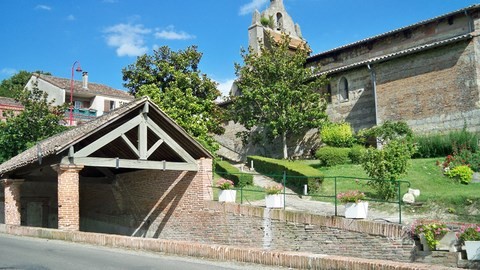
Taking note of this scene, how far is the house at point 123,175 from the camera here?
46.8ft

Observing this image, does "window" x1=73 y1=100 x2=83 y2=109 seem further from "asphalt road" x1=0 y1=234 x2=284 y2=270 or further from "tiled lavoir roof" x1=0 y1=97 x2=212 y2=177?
"asphalt road" x1=0 y1=234 x2=284 y2=270

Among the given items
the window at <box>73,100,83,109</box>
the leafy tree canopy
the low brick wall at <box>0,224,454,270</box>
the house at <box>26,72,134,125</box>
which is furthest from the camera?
the leafy tree canopy

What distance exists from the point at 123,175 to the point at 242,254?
11.8 m

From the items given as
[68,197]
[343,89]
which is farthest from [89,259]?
[343,89]

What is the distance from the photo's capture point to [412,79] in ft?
89.4

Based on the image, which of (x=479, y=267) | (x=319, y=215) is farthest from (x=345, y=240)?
(x=479, y=267)

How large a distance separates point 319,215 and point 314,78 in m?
20.1

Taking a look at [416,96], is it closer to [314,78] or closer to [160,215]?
[314,78]

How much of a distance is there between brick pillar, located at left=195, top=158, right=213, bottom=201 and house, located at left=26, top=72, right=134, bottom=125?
32.7 metres

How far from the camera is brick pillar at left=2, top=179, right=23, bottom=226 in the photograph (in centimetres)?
1795

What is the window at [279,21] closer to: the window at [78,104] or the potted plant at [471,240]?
the window at [78,104]

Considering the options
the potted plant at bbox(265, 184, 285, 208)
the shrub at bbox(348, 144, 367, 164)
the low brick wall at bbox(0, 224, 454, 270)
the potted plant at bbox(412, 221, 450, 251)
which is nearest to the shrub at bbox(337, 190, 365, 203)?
the potted plant at bbox(412, 221, 450, 251)

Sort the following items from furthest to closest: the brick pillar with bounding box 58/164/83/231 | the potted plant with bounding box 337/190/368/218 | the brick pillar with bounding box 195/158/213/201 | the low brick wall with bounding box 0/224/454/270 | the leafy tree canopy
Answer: the leafy tree canopy → the brick pillar with bounding box 195/158/213/201 → the brick pillar with bounding box 58/164/83/231 → the potted plant with bounding box 337/190/368/218 → the low brick wall with bounding box 0/224/454/270

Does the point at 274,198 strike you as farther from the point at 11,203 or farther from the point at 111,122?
the point at 11,203
